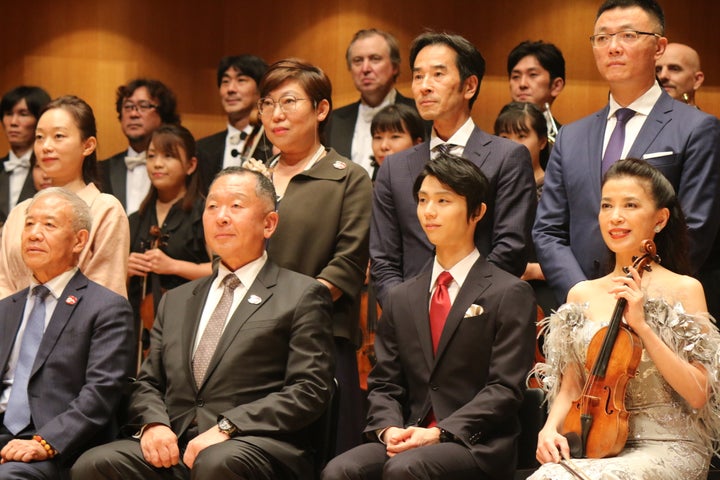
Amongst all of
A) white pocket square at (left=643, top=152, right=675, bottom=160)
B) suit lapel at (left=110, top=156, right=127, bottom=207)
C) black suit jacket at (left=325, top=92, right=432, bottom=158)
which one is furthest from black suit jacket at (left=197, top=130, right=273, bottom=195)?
white pocket square at (left=643, top=152, right=675, bottom=160)

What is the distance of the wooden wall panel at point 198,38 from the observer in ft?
23.2

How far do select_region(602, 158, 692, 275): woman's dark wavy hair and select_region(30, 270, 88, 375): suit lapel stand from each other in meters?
1.99

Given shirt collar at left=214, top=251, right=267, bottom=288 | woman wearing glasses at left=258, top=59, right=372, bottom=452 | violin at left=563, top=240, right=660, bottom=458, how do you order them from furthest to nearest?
woman wearing glasses at left=258, top=59, right=372, bottom=452 < shirt collar at left=214, top=251, right=267, bottom=288 < violin at left=563, top=240, right=660, bottom=458

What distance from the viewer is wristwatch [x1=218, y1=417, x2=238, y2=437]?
3.62m

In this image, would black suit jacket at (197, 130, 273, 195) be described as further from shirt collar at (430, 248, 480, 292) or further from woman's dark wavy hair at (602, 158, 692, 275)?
woman's dark wavy hair at (602, 158, 692, 275)

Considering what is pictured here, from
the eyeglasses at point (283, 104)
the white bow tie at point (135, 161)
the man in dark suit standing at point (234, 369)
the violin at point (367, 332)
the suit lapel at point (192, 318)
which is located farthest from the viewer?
the white bow tie at point (135, 161)

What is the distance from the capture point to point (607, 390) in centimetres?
308

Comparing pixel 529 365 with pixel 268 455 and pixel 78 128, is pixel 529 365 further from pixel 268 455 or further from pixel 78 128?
pixel 78 128

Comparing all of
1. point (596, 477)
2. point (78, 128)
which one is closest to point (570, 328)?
point (596, 477)

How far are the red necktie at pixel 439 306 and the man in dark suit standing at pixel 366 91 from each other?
2421 millimetres

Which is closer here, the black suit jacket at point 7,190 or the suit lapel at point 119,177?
the black suit jacket at point 7,190

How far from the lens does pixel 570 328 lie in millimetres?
3445

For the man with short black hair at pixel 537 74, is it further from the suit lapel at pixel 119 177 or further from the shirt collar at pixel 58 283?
the shirt collar at pixel 58 283

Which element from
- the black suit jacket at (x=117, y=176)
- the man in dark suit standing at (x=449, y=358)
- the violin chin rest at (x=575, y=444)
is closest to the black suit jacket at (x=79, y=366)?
the man in dark suit standing at (x=449, y=358)
